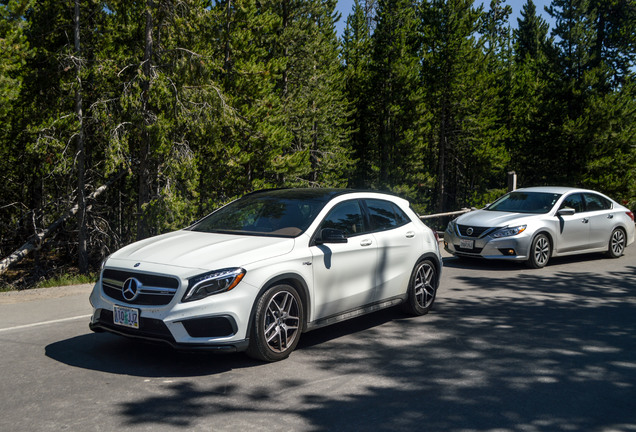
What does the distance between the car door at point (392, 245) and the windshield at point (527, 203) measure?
20.4 feet

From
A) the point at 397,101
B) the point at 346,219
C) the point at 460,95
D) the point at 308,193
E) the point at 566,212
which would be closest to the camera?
the point at 346,219

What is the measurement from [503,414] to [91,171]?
17331mm

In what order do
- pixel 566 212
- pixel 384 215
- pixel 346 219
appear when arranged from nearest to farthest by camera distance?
pixel 346 219, pixel 384 215, pixel 566 212

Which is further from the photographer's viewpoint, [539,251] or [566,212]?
[566,212]

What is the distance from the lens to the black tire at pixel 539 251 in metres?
12.0

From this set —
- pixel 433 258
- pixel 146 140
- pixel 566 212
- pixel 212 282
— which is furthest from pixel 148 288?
pixel 146 140

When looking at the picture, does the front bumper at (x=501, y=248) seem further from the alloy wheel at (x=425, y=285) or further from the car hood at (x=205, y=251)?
the car hood at (x=205, y=251)

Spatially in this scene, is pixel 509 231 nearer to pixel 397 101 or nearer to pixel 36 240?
pixel 36 240

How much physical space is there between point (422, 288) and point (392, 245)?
99 centimetres

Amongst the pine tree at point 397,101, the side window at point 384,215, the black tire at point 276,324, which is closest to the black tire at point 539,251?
the side window at point 384,215

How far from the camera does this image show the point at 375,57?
4209 centimetres

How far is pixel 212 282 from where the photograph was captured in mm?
5137

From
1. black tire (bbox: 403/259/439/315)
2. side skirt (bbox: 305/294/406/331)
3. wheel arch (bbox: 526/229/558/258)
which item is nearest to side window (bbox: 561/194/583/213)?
wheel arch (bbox: 526/229/558/258)

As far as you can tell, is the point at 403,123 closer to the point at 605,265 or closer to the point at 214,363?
the point at 605,265
